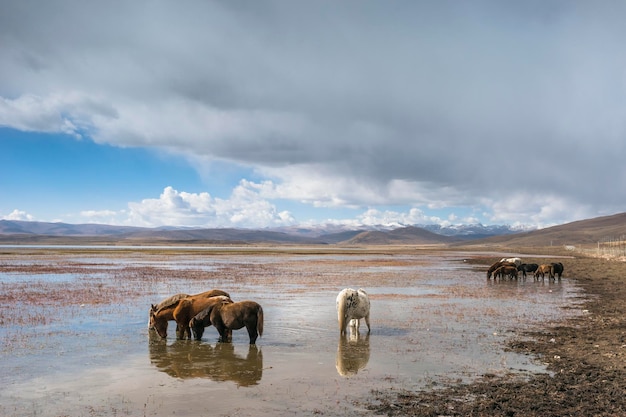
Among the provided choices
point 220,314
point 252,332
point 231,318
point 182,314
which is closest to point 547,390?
point 252,332

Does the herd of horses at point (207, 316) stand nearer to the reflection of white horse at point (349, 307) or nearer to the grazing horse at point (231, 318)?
the grazing horse at point (231, 318)

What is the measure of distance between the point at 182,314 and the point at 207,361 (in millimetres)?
3159

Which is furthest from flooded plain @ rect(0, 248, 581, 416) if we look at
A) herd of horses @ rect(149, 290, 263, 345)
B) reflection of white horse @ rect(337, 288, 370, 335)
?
reflection of white horse @ rect(337, 288, 370, 335)

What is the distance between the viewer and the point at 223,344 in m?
13.8

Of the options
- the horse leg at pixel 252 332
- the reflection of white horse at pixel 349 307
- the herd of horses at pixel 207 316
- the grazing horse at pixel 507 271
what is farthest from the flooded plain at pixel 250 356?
the grazing horse at pixel 507 271

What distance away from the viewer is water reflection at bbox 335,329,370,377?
11222mm

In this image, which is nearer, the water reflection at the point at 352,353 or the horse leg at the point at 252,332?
the water reflection at the point at 352,353

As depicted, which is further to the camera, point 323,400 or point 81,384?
point 81,384

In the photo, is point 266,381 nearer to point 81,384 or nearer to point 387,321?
point 81,384

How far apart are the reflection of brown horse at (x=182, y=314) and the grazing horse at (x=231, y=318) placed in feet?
1.62

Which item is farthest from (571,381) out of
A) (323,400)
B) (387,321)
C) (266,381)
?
(387,321)

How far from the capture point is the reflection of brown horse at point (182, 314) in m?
14.6

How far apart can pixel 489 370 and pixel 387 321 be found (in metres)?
6.90

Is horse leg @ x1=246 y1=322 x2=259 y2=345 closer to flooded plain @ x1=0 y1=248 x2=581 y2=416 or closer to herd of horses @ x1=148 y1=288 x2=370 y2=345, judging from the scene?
herd of horses @ x1=148 y1=288 x2=370 y2=345
